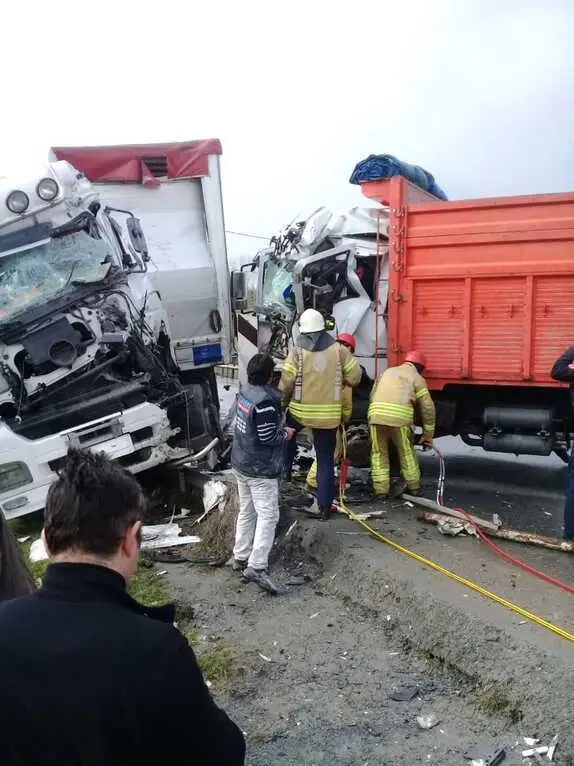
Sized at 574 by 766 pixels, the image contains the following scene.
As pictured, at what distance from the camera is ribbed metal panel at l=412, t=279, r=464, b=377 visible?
608 cm

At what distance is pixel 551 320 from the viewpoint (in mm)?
5703

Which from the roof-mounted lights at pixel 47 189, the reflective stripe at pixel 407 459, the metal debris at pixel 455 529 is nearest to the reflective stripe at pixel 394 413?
the reflective stripe at pixel 407 459

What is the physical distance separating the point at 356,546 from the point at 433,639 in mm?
1183

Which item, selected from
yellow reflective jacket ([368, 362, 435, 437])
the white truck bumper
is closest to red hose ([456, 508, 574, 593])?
yellow reflective jacket ([368, 362, 435, 437])

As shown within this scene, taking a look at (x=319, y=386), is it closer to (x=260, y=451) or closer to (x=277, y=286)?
(x=260, y=451)

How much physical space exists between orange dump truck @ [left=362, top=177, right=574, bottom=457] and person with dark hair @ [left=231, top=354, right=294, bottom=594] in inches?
85.6

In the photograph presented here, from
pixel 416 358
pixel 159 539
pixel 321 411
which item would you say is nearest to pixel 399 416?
pixel 416 358

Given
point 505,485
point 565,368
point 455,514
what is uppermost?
point 565,368

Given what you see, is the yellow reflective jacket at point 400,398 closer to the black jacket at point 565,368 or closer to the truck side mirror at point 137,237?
the black jacket at point 565,368

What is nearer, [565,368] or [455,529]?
[455,529]

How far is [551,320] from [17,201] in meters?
4.32

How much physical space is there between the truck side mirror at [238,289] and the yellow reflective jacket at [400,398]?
219 cm

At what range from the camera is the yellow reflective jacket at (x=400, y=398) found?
5727 mm

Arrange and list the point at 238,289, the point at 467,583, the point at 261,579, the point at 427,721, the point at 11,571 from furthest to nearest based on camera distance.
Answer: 1. the point at 238,289
2. the point at 261,579
3. the point at 467,583
4. the point at 427,721
5. the point at 11,571
